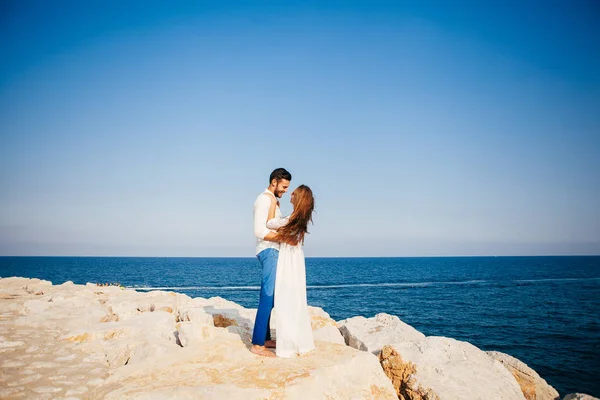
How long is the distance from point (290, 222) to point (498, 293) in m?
51.1

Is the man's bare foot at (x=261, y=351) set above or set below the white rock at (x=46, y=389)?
above

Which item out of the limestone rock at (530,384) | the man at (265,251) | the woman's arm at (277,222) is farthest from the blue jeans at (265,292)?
the limestone rock at (530,384)

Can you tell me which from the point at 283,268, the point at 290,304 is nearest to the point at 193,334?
the point at 290,304

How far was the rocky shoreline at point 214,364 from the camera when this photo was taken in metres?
4.48

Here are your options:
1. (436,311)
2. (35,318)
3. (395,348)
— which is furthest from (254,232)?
(436,311)

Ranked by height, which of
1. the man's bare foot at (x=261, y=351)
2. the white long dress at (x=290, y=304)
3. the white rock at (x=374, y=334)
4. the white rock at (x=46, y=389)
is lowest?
the white rock at (x=374, y=334)

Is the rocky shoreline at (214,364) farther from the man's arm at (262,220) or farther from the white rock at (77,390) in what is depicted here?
the man's arm at (262,220)

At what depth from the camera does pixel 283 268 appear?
5461 mm

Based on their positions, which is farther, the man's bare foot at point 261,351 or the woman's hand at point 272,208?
the woman's hand at point 272,208

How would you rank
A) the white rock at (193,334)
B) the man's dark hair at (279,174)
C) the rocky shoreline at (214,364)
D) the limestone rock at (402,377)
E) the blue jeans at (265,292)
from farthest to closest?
the white rock at (193,334) < the limestone rock at (402,377) < the man's dark hair at (279,174) < the blue jeans at (265,292) < the rocky shoreline at (214,364)

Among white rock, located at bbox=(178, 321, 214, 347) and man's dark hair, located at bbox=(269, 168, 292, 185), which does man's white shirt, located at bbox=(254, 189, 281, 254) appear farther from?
white rock, located at bbox=(178, 321, 214, 347)

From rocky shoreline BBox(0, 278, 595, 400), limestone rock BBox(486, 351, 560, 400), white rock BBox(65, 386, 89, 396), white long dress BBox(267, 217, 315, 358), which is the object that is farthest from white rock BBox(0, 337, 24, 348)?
limestone rock BBox(486, 351, 560, 400)

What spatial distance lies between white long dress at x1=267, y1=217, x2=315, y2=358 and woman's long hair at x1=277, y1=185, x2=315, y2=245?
3.9 inches

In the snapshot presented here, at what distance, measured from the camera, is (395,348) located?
670 cm
